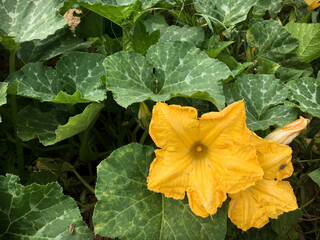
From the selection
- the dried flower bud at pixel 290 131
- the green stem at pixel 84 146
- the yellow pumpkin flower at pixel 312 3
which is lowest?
the green stem at pixel 84 146

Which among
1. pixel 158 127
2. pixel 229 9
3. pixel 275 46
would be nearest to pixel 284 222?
pixel 158 127

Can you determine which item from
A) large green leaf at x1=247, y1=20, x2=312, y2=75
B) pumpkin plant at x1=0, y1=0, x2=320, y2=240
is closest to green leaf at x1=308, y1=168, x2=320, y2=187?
pumpkin plant at x1=0, y1=0, x2=320, y2=240

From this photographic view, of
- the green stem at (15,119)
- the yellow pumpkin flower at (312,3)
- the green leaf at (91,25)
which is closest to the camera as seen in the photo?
the green stem at (15,119)

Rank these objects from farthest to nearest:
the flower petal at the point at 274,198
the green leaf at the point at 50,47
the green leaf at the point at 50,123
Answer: the green leaf at the point at 50,47 < the green leaf at the point at 50,123 < the flower petal at the point at 274,198

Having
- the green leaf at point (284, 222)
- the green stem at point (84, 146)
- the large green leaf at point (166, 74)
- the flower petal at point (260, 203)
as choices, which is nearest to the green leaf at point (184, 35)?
the large green leaf at point (166, 74)

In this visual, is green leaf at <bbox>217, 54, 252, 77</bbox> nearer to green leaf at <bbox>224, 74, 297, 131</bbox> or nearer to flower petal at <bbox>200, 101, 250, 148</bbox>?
green leaf at <bbox>224, 74, 297, 131</bbox>

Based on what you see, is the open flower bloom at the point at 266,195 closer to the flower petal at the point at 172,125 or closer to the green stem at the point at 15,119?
the flower petal at the point at 172,125
